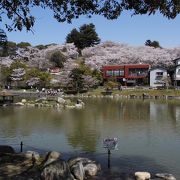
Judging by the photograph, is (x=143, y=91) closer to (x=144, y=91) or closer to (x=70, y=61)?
(x=144, y=91)

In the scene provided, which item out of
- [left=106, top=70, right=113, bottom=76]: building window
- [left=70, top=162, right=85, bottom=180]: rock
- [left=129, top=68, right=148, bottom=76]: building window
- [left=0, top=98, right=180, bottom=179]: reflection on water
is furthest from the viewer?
[left=106, top=70, right=113, bottom=76]: building window

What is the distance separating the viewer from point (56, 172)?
948 cm

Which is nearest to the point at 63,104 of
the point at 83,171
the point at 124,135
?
the point at 124,135

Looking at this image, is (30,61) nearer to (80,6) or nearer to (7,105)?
(7,105)

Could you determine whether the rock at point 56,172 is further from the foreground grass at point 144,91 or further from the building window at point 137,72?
the building window at point 137,72

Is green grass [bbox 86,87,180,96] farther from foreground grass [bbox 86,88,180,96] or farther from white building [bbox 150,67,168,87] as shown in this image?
white building [bbox 150,67,168,87]

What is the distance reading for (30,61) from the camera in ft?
278

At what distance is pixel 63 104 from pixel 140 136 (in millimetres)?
20389

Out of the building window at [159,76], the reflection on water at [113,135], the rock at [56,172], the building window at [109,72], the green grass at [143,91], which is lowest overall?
the reflection on water at [113,135]

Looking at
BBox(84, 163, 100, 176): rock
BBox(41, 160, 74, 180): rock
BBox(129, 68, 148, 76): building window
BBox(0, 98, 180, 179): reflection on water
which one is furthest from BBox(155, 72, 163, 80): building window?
BBox(41, 160, 74, 180): rock

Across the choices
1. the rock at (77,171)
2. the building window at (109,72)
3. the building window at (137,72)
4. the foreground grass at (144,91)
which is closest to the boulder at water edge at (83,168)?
the rock at (77,171)

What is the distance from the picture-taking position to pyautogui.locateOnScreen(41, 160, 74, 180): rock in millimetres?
9445

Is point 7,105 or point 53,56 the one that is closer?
point 7,105

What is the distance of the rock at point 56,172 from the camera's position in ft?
31.0
